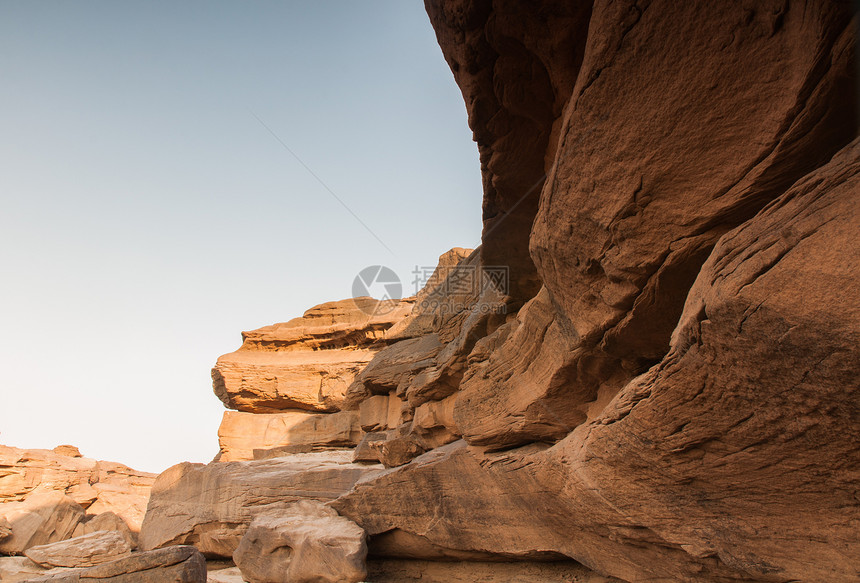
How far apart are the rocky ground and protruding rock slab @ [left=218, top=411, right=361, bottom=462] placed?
6635mm

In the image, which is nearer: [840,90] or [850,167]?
[850,167]

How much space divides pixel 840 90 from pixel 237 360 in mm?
19943

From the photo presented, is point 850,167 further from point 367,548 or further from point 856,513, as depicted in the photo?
point 367,548

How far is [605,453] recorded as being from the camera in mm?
4312

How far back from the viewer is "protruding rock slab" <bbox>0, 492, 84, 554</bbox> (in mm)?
17062

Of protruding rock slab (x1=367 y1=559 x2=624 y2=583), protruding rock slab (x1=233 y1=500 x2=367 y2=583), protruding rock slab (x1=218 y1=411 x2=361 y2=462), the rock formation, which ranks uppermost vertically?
the rock formation

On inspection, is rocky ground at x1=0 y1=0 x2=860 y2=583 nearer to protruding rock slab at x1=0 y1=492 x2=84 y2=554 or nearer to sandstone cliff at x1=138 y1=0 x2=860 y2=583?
sandstone cliff at x1=138 y1=0 x2=860 y2=583

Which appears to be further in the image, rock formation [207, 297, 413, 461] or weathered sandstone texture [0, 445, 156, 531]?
weathered sandstone texture [0, 445, 156, 531]

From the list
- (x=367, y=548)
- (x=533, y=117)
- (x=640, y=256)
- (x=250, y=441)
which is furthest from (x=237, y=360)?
(x=640, y=256)

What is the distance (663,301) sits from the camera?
4238 millimetres

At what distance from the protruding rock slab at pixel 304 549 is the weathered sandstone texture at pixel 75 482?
18.4 metres

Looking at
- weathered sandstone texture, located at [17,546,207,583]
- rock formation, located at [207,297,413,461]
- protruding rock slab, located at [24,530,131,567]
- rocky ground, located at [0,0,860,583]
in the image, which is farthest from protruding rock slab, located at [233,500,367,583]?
rock formation, located at [207,297,413,461]

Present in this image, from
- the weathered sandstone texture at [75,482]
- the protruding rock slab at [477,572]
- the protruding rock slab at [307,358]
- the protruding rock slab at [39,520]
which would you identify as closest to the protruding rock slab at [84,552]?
the protruding rock slab at [39,520]

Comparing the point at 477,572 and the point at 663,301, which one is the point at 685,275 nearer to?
the point at 663,301
